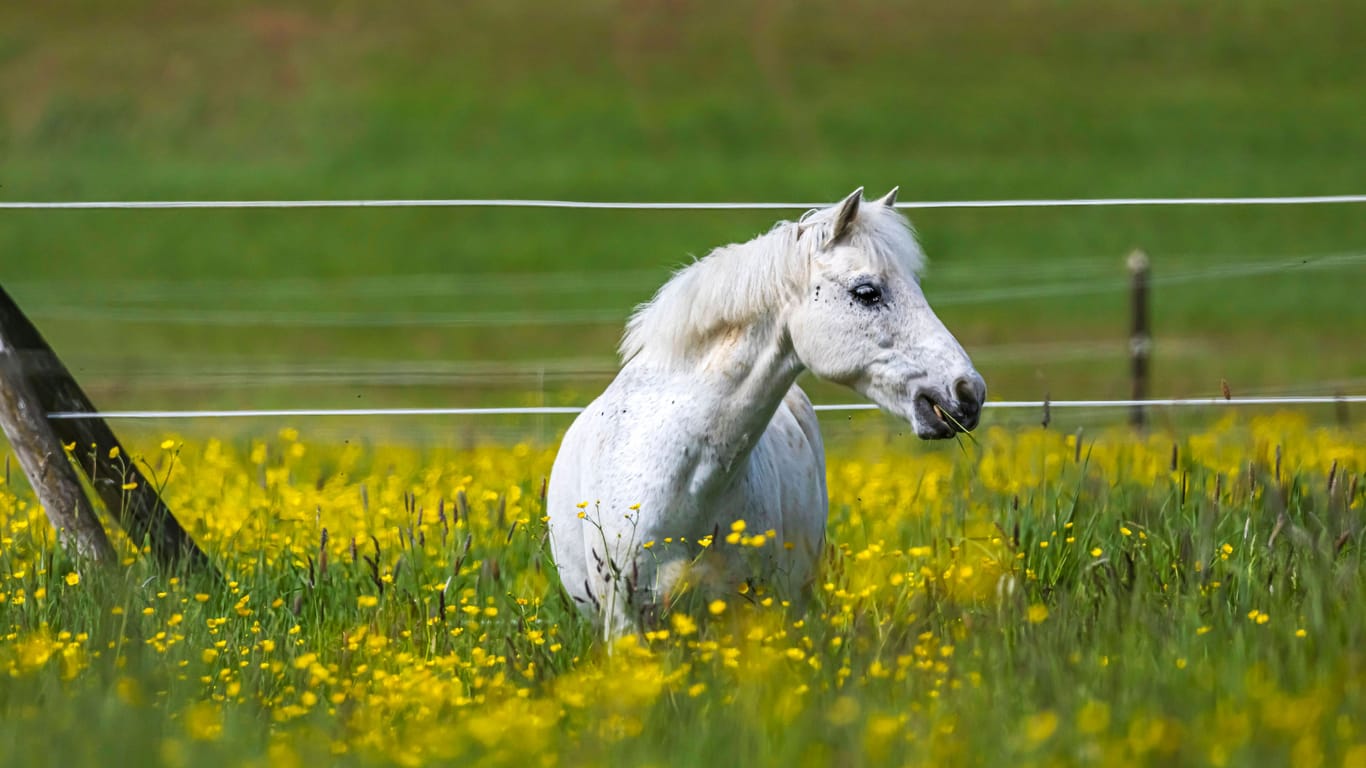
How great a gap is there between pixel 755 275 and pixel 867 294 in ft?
1.08

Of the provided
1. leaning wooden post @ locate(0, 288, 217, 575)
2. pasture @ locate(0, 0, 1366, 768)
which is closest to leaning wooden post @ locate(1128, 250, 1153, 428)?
pasture @ locate(0, 0, 1366, 768)

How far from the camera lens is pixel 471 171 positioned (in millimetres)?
32531

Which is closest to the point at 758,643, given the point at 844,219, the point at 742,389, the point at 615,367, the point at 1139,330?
the point at 742,389

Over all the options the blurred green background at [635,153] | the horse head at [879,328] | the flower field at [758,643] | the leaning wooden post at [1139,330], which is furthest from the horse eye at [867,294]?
the blurred green background at [635,153]

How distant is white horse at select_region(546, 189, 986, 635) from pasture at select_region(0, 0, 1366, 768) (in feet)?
0.34

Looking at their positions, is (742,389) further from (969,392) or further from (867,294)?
(969,392)

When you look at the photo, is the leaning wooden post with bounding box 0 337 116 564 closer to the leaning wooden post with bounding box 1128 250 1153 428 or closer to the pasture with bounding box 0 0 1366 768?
the pasture with bounding box 0 0 1366 768

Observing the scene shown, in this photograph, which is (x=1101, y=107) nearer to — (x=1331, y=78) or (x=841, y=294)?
(x=1331, y=78)

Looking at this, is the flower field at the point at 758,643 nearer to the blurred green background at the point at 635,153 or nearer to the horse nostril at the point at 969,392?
the horse nostril at the point at 969,392

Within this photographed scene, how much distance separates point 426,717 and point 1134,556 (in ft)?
7.49

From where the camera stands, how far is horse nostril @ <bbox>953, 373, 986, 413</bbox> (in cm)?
405

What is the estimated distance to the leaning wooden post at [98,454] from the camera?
16.9ft

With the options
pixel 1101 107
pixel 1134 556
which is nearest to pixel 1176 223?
pixel 1101 107

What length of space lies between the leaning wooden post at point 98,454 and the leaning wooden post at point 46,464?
0.13 ft
